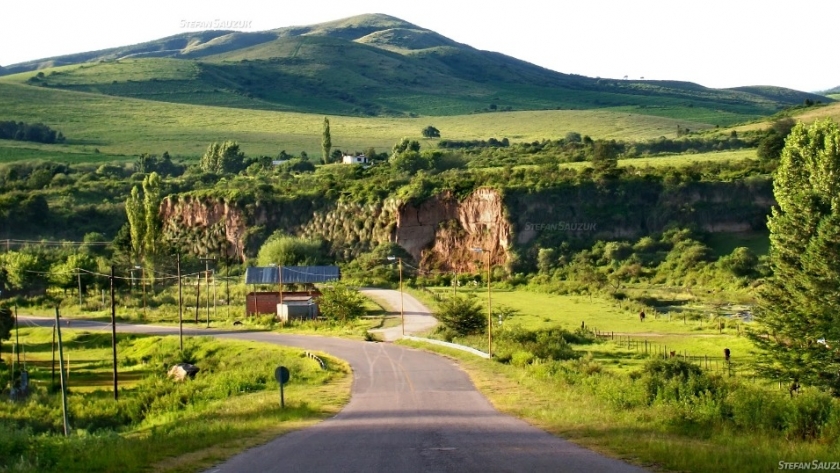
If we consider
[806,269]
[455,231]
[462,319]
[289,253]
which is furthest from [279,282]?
A: [806,269]

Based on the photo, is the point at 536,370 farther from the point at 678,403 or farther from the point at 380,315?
the point at 380,315

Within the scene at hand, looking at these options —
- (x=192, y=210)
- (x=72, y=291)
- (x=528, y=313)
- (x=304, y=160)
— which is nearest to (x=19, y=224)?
(x=192, y=210)

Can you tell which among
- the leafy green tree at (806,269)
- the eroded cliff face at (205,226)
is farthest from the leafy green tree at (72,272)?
the leafy green tree at (806,269)

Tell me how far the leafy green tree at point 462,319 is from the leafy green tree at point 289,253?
35.0 metres

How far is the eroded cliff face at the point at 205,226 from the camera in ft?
336

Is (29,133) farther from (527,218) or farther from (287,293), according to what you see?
(287,293)

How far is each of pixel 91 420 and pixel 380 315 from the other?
29746mm

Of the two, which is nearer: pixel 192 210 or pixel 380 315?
pixel 380 315

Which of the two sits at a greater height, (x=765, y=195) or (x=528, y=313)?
(x=765, y=195)

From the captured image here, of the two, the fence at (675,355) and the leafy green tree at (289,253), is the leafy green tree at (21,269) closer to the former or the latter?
the leafy green tree at (289,253)

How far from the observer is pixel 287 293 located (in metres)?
73.3

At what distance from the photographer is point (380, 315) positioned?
65500 mm

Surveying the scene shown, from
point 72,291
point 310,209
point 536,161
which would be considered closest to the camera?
point 72,291

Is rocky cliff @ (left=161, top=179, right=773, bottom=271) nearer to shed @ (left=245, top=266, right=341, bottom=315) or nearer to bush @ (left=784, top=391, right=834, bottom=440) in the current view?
shed @ (left=245, top=266, right=341, bottom=315)
